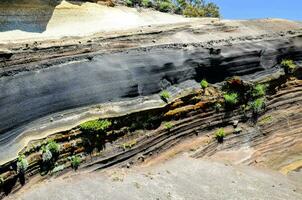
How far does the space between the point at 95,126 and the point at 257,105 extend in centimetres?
692

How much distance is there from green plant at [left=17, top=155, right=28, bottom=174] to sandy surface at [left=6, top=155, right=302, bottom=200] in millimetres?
474

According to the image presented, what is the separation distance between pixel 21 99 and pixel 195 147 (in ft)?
19.5

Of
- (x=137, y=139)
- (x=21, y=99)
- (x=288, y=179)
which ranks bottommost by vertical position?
(x=288, y=179)

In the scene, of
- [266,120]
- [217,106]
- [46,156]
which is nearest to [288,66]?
[266,120]

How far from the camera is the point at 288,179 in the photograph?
52.1 feet

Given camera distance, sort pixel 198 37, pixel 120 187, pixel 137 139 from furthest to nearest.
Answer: pixel 198 37 → pixel 137 139 → pixel 120 187

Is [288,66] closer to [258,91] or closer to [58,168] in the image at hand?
[258,91]

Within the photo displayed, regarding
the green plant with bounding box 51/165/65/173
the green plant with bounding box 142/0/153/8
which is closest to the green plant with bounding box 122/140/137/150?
the green plant with bounding box 51/165/65/173

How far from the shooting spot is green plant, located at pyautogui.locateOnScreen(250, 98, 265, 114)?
18.5 metres

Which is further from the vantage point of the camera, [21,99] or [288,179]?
[288,179]

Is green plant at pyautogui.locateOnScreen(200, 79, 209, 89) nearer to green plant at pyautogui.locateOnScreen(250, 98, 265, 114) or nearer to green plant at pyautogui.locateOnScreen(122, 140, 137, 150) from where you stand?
green plant at pyautogui.locateOnScreen(250, 98, 265, 114)

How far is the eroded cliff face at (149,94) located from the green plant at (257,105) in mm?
180

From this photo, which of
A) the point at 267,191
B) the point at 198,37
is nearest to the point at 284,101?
the point at 198,37

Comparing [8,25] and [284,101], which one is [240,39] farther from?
[8,25]
